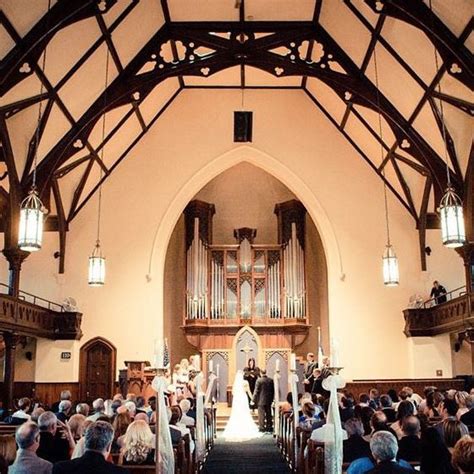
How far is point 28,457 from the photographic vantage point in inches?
182

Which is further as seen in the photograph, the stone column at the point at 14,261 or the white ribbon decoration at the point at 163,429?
the stone column at the point at 14,261

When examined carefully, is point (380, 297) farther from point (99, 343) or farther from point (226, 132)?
point (99, 343)

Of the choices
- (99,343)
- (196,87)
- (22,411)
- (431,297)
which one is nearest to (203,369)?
(99,343)

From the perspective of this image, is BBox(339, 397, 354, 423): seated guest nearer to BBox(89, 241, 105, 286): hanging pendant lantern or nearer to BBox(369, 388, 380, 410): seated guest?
BBox(369, 388, 380, 410): seated guest

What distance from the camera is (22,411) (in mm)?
9445

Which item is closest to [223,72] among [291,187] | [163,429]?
[291,187]

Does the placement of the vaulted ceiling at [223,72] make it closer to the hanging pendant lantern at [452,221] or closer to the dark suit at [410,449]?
the hanging pendant lantern at [452,221]

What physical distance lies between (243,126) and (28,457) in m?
14.5

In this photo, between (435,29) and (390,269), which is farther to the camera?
(390,269)

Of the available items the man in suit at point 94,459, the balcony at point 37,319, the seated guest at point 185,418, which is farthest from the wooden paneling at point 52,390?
the man in suit at point 94,459

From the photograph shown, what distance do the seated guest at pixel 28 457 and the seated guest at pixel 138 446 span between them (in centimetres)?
135

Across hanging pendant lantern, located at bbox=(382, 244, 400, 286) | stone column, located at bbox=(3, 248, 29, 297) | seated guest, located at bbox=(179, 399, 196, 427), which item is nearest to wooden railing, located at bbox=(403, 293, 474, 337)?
hanging pendant lantern, located at bbox=(382, 244, 400, 286)

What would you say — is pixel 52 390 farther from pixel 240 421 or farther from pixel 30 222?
pixel 30 222

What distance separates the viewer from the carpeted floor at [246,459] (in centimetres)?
992
